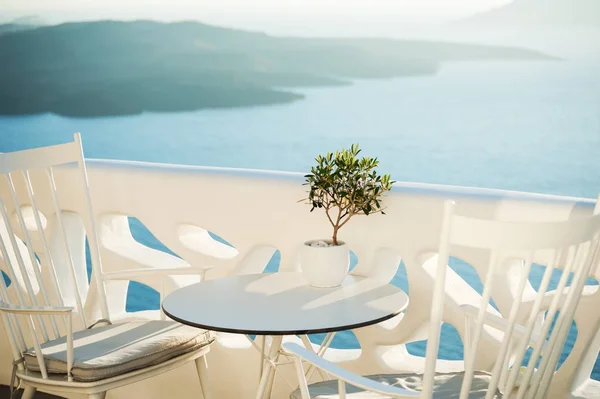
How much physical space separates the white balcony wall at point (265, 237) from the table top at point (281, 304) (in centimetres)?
8

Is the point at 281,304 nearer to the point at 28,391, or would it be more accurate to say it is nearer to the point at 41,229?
the point at 28,391

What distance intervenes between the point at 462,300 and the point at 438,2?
11775 millimetres

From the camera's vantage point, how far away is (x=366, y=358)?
281cm

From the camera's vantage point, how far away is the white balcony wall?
8.16 ft

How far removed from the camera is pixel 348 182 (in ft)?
8.09

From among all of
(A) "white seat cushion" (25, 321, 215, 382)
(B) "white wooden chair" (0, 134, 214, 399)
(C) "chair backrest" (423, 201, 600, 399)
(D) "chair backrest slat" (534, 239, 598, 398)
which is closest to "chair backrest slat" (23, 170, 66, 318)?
(B) "white wooden chair" (0, 134, 214, 399)

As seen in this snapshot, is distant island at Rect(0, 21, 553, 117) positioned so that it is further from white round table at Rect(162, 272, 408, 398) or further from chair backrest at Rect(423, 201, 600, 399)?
chair backrest at Rect(423, 201, 600, 399)

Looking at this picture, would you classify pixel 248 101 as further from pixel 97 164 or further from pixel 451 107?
pixel 97 164

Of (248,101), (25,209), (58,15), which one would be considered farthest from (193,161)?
(25,209)

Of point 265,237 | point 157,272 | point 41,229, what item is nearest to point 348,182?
point 265,237

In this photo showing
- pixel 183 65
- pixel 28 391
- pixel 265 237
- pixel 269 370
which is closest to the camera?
pixel 269 370

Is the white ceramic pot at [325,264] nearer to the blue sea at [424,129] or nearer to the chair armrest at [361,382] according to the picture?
the chair armrest at [361,382]

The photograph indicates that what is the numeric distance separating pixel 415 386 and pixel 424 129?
478 inches

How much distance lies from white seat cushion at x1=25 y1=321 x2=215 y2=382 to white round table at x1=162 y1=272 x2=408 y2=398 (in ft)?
0.52
